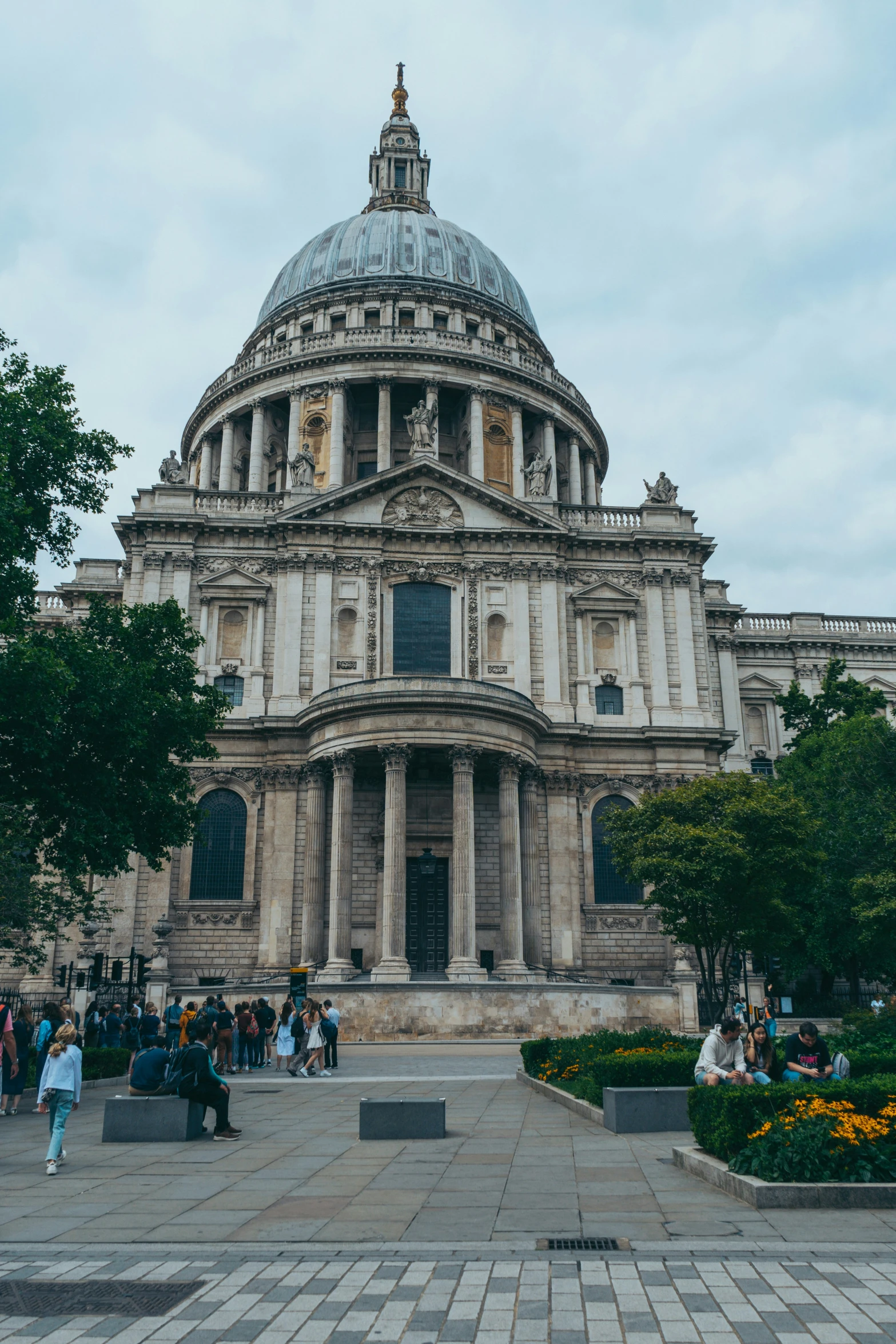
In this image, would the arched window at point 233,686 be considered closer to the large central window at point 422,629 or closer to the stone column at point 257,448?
the large central window at point 422,629

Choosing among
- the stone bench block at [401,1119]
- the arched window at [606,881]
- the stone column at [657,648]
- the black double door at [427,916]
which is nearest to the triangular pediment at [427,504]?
the stone column at [657,648]

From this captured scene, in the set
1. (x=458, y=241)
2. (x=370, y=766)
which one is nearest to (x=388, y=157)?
(x=458, y=241)

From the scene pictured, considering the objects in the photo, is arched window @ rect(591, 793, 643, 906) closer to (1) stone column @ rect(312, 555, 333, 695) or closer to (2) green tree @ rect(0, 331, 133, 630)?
(1) stone column @ rect(312, 555, 333, 695)

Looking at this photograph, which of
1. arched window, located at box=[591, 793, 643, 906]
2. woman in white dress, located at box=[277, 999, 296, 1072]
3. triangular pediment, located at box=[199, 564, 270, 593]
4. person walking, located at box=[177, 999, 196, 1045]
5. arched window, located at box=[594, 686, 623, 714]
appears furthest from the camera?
arched window, located at box=[594, 686, 623, 714]

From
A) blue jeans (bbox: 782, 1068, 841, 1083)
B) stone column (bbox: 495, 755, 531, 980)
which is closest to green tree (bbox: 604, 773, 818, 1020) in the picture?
stone column (bbox: 495, 755, 531, 980)

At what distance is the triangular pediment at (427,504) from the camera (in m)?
48.0

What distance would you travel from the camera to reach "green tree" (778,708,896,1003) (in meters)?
38.8

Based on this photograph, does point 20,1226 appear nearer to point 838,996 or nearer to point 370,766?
point 370,766

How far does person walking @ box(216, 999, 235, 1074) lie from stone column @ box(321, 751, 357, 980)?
463 inches

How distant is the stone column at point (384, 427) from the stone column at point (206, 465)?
11065 mm

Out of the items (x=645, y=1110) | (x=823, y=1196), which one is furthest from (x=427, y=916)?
(x=823, y=1196)

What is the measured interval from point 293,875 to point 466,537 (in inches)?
637

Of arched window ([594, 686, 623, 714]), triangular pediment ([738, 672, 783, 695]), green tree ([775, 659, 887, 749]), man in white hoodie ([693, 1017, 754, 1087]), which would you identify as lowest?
man in white hoodie ([693, 1017, 754, 1087])

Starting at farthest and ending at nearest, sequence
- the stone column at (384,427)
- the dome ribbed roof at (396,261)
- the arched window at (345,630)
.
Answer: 1. the dome ribbed roof at (396,261)
2. the stone column at (384,427)
3. the arched window at (345,630)
